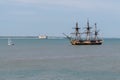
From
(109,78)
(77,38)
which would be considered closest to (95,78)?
(109,78)

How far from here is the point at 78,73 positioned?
159ft

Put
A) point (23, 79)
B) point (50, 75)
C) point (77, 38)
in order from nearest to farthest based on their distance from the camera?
point (23, 79) → point (50, 75) → point (77, 38)

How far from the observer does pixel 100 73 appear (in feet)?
159

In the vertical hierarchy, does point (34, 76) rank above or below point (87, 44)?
above

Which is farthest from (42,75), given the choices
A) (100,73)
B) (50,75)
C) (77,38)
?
(77,38)

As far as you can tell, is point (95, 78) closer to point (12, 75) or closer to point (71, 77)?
point (71, 77)

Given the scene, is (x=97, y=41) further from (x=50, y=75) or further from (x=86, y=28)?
(x=50, y=75)

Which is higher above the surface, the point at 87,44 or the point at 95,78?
the point at 95,78

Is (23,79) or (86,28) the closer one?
(23,79)

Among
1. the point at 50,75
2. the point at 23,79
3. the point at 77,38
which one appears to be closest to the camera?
the point at 23,79

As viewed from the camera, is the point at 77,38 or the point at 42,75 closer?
the point at 42,75

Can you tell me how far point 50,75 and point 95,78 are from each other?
5287 mm

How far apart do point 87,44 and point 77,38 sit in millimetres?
4513

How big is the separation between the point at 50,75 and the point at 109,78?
21.4ft
